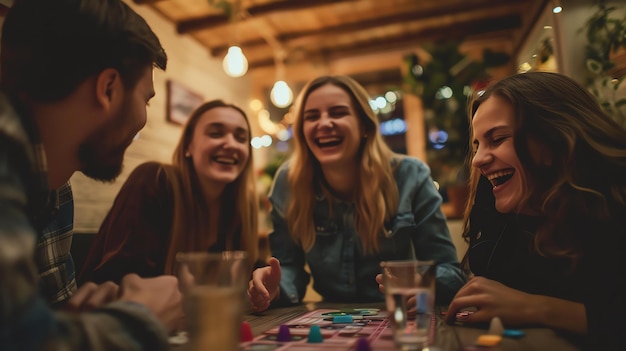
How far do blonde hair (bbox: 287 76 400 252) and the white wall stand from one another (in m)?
1.26

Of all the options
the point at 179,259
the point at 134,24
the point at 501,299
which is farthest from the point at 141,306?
the point at 501,299

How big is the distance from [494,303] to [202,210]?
1437mm

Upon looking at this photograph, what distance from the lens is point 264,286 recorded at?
1.29 metres

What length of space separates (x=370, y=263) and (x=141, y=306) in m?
1.14

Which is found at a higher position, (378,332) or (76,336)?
(76,336)

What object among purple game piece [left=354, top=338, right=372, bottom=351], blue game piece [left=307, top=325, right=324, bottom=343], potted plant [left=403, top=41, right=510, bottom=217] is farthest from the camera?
potted plant [left=403, top=41, right=510, bottom=217]

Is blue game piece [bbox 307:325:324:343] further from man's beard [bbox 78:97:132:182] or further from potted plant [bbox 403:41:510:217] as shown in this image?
potted plant [bbox 403:41:510:217]

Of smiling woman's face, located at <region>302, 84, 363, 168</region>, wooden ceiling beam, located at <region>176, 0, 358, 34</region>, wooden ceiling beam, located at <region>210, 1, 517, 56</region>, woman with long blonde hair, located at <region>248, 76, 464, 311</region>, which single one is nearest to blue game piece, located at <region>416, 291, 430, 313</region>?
woman with long blonde hair, located at <region>248, 76, 464, 311</region>

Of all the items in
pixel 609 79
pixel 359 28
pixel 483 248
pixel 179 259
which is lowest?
pixel 483 248

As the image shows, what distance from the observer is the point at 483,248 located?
1.29 meters

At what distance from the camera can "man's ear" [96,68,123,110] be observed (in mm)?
878

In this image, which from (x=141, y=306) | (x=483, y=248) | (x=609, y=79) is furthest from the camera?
(x=609, y=79)

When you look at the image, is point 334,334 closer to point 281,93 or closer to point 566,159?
point 566,159

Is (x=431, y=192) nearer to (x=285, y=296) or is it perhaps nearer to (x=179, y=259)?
(x=285, y=296)
